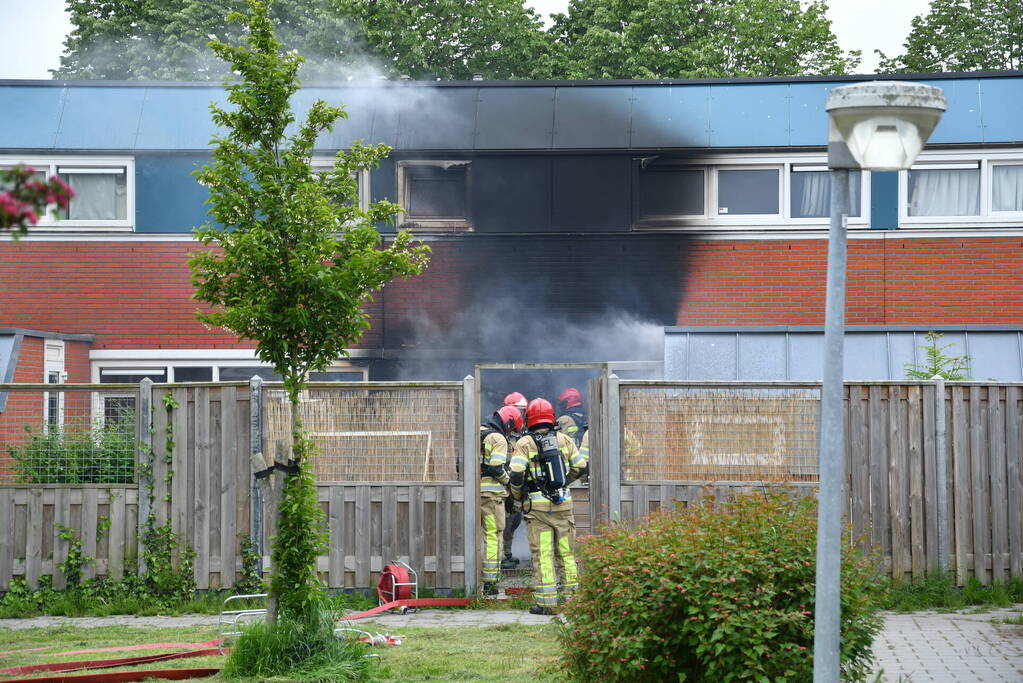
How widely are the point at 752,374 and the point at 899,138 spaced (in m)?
9.05

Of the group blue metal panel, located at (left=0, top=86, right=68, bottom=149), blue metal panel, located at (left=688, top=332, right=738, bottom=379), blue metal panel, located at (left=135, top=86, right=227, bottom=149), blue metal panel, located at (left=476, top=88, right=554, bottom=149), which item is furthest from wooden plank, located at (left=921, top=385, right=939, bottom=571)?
blue metal panel, located at (left=0, top=86, right=68, bottom=149)

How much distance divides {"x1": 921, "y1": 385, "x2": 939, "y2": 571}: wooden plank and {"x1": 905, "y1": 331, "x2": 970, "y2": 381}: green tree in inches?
76.3

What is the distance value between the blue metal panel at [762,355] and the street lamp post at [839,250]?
29.2 ft

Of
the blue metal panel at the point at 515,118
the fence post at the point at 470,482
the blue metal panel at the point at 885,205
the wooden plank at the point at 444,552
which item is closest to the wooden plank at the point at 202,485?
the wooden plank at the point at 444,552

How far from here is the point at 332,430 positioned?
1164cm

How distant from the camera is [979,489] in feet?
37.6

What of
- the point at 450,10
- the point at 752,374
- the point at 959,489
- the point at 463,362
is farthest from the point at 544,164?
the point at 450,10

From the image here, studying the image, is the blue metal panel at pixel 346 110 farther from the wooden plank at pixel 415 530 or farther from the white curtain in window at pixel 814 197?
the wooden plank at pixel 415 530

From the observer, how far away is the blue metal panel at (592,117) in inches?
642

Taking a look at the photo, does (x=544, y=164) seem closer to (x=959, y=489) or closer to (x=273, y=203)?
(x=959, y=489)

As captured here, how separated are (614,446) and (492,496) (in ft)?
4.51

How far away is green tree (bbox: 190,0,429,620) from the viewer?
26.9 ft

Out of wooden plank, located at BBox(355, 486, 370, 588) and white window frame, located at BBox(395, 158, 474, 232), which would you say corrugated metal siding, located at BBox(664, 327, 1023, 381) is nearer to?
white window frame, located at BBox(395, 158, 474, 232)

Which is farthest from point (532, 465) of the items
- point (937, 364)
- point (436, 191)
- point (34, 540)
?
point (436, 191)
